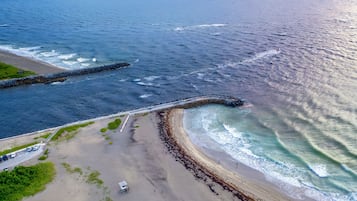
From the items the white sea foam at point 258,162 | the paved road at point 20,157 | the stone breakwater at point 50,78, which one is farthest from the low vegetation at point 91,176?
the stone breakwater at point 50,78

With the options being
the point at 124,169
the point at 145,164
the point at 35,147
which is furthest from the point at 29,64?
the point at 145,164

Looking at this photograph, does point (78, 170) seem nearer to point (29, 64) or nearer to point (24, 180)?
point (24, 180)

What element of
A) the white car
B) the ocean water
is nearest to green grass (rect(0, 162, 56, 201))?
the white car

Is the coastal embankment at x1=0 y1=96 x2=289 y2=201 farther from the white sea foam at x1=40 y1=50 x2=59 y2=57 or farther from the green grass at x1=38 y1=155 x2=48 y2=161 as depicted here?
the white sea foam at x1=40 y1=50 x2=59 y2=57

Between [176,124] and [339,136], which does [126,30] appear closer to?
A: [176,124]

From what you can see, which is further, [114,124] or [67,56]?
[67,56]

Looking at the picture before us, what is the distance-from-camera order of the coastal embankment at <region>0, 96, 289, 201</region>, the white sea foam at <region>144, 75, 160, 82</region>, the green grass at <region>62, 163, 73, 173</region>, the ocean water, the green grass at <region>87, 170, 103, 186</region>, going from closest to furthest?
the coastal embankment at <region>0, 96, 289, 201</region>, the green grass at <region>87, 170, 103, 186</region>, the green grass at <region>62, 163, 73, 173</region>, the ocean water, the white sea foam at <region>144, 75, 160, 82</region>

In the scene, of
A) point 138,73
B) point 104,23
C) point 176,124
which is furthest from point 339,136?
point 104,23
